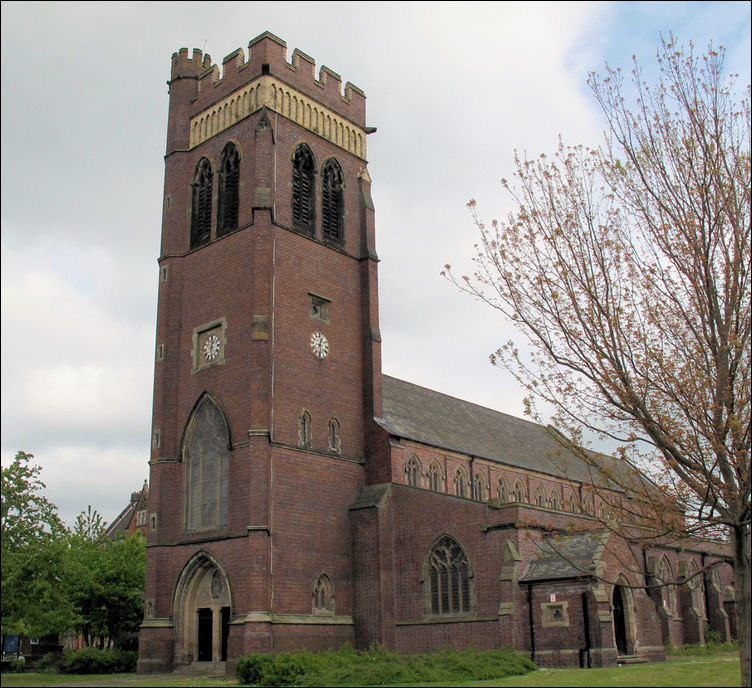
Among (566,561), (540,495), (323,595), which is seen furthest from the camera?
(540,495)

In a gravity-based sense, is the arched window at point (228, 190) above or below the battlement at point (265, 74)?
below

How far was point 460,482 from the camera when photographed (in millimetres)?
41750

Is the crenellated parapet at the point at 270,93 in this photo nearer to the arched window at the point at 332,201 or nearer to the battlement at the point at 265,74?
the battlement at the point at 265,74

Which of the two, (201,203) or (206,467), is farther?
(201,203)

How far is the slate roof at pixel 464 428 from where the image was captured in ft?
135

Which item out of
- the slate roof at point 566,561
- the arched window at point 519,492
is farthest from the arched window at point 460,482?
the slate roof at point 566,561

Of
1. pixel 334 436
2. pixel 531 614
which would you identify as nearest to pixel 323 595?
pixel 334 436

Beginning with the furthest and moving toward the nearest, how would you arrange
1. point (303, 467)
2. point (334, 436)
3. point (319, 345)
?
point (319, 345), point (334, 436), point (303, 467)

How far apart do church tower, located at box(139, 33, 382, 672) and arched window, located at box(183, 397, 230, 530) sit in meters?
0.07

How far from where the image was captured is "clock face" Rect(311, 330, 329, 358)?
34188mm

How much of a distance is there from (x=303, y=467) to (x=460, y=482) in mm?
12348

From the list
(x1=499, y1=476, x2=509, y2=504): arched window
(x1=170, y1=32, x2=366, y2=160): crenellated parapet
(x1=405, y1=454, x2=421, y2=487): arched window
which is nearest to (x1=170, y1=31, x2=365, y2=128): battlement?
(x1=170, y1=32, x2=366, y2=160): crenellated parapet

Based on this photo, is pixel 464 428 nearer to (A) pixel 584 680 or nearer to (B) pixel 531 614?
(B) pixel 531 614

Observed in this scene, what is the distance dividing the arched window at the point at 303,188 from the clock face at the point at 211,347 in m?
5.98
